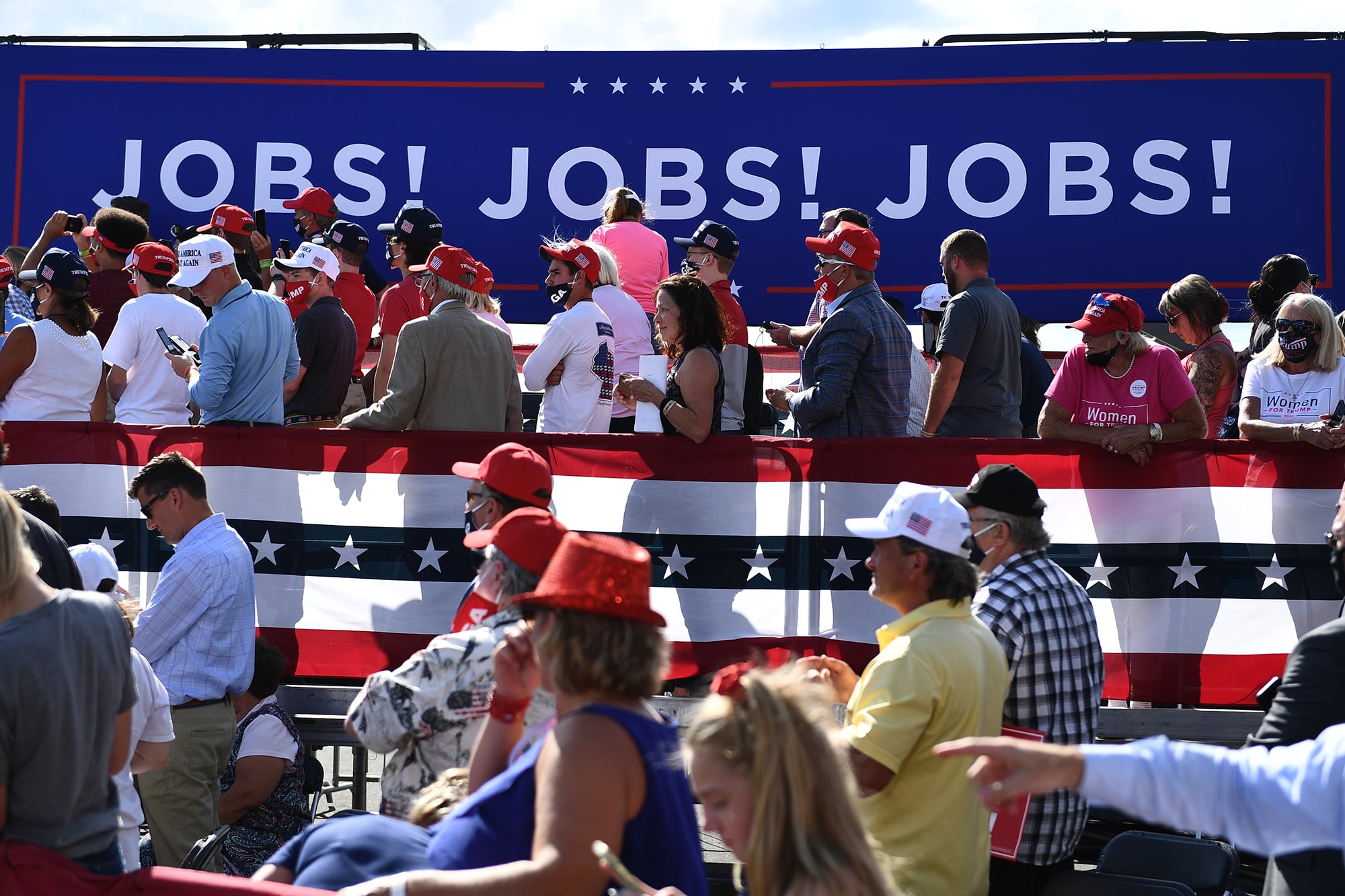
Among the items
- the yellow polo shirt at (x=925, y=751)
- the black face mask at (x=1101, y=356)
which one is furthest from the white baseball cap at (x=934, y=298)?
the yellow polo shirt at (x=925, y=751)

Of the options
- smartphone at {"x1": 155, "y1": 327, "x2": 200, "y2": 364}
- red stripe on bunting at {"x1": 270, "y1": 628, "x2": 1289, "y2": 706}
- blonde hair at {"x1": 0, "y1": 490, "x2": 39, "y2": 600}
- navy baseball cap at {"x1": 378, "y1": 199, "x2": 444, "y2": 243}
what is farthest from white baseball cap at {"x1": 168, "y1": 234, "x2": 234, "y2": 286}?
blonde hair at {"x1": 0, "y1": 490, "x2": 39, "y2": 600}

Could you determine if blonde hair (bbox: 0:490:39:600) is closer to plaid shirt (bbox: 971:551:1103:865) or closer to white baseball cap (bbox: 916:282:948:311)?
plaid shirt (bbox: 971:551:1103:865)

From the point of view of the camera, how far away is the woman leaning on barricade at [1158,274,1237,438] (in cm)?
730

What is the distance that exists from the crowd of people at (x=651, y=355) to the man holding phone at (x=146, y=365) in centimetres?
1

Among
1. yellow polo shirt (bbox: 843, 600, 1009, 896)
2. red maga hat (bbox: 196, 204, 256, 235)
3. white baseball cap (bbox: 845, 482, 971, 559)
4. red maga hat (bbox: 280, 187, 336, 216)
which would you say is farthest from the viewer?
red maga hat (bbox: 280, 187, 336, 216)

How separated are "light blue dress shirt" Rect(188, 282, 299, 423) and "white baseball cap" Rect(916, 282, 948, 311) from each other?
4204 mm

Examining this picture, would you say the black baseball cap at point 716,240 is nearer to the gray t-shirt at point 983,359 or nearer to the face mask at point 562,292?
the face mask at point 562,292

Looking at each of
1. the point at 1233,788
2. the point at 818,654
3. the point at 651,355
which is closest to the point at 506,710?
the point at 1233,788

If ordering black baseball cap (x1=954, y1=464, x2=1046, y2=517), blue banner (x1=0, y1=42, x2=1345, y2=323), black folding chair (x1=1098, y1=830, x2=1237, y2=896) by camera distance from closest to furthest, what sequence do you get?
black baseball cap (x1=954, y1=464, x2=1046, y2=517), black folding chair (x1=1098, y1=830, x2=1237, y2=896), blue banner (x1=0, y1=42, x2=1345, y2=323)

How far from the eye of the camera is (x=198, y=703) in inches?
232

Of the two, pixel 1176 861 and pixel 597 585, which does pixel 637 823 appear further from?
pixel 1176 861

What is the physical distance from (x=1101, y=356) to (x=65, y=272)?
5.07 metres

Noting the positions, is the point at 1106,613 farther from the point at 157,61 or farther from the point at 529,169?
the point at 157,61

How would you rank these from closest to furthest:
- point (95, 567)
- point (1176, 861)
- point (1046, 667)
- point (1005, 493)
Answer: point (1046, 667), point (1005, 493), point (1176, 861), point (95, 567)
